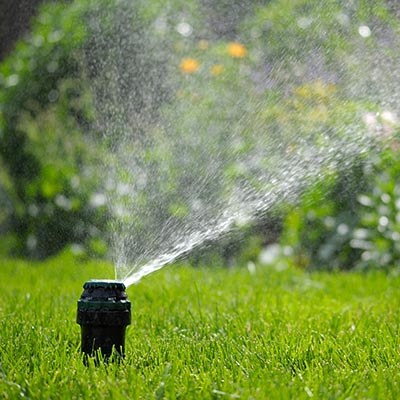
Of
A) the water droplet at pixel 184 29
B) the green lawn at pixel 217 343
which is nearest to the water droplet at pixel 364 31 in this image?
the green lawn at pixel 217 343

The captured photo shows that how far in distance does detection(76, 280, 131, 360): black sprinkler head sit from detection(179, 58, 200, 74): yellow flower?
2.47 meters

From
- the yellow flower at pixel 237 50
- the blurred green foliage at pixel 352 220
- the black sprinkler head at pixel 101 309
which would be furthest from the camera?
the blurred green foliage at pixel 352 220

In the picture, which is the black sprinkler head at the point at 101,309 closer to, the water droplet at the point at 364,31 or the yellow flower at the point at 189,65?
the water droplet at the point at 364,31

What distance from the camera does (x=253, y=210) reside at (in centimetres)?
314

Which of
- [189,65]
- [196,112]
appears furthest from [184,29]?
[196,112]

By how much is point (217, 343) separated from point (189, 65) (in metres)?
2.38

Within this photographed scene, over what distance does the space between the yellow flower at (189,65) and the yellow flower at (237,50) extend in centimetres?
23

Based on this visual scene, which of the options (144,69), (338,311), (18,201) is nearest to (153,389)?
(338,311)

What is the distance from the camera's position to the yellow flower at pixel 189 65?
4.49 metres

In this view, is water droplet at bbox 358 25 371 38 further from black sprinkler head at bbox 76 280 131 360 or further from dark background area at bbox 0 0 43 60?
dark background area at bbox 0 0 43 60

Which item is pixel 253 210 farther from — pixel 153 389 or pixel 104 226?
pixel 104 226

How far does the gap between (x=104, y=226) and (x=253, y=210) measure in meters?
2.59

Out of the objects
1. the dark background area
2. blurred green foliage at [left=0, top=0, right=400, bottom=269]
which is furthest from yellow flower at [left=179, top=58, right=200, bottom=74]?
the dark background area

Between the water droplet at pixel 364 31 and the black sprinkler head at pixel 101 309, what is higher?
the water droplet at pixel 364 31
